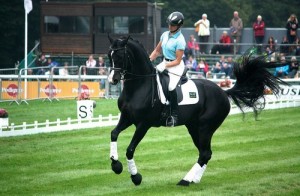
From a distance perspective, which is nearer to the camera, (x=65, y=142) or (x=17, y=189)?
(x=17, y=189)

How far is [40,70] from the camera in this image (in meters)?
37.0

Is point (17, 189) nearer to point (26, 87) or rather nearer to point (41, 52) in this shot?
point (26, 87)

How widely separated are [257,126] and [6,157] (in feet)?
31.3

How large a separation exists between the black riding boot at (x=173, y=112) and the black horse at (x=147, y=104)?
0.12m

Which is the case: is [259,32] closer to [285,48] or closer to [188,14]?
[285,48]

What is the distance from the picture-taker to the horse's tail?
16.2 meters

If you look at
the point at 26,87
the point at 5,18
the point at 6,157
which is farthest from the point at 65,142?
the point at 5,18

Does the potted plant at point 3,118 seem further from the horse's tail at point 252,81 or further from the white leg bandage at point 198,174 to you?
the white leg bandage at point 198,174

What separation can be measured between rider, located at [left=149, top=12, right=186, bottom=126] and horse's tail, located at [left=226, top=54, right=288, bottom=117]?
1.71 m

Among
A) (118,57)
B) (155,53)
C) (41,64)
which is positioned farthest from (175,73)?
(41,64)

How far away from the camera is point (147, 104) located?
Answer: 14281 mm

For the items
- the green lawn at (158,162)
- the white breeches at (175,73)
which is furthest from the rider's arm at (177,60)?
the green lawn at (158,162)

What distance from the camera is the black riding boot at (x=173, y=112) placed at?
48.4 feet

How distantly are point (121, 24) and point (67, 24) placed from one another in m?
3.27
